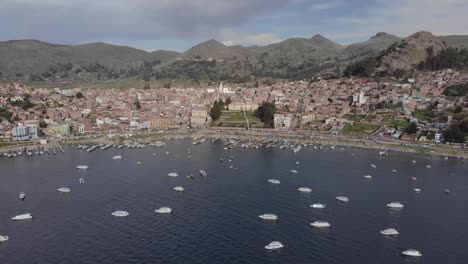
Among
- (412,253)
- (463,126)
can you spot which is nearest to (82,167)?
(412,253)

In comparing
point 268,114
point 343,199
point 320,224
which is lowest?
point 320,224

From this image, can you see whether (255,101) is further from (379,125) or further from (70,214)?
(70,214)

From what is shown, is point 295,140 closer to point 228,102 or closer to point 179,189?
point 228,102

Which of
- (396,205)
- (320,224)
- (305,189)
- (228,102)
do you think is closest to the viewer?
(320,224)

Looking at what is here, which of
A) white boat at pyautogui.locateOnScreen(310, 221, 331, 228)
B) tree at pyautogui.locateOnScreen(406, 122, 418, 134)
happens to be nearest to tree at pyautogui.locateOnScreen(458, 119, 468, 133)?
tree at pyautogui.locateOnScreen(406, 122, 418, 134)

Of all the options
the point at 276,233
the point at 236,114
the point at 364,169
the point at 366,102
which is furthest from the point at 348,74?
the point at 276,233

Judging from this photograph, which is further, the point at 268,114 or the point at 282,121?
the point at 268,114
